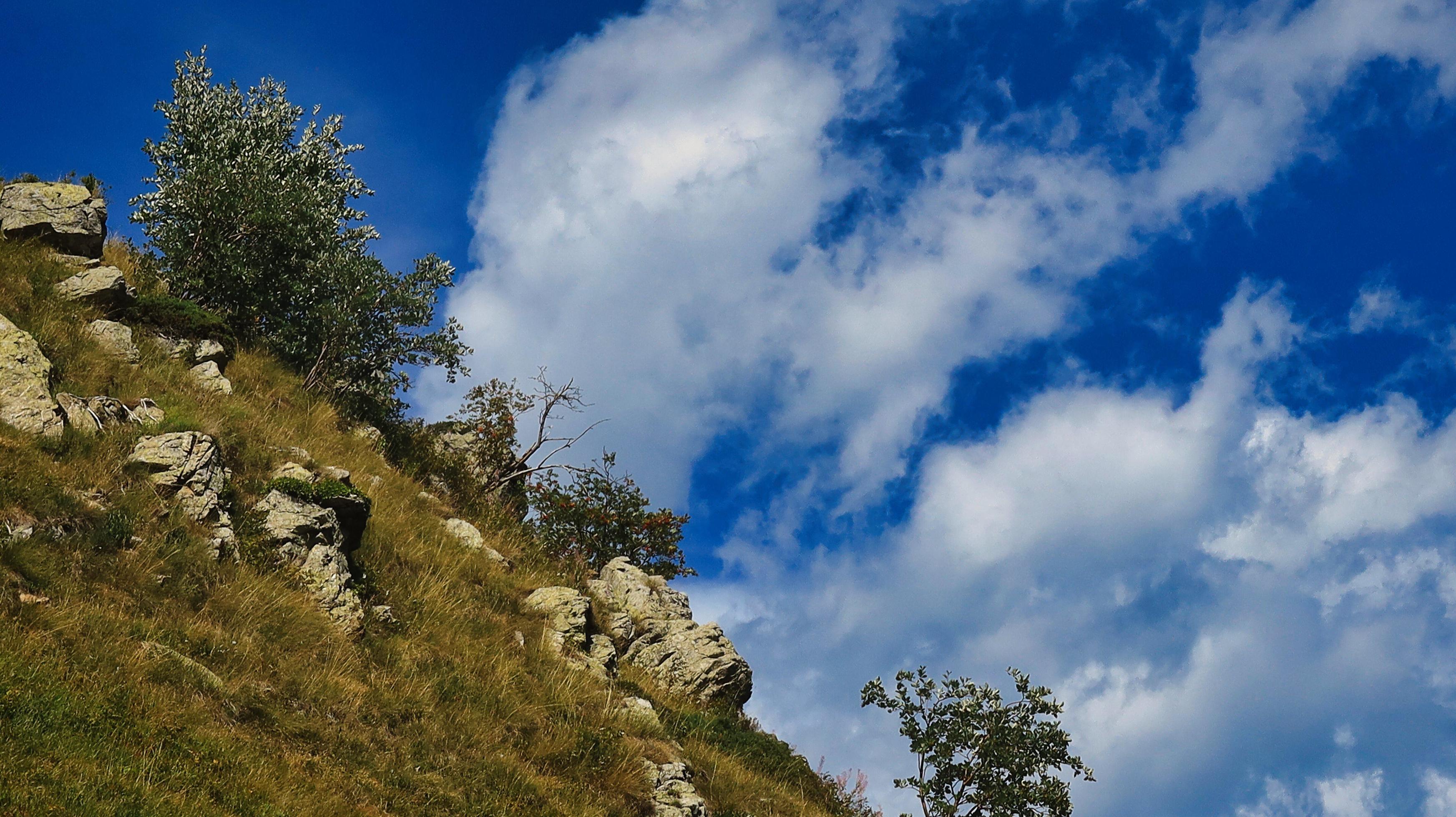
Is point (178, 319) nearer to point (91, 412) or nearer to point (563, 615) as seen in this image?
point (91, 412)

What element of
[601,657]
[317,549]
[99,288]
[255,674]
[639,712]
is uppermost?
[99,288]

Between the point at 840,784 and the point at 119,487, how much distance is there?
15303 millimetres

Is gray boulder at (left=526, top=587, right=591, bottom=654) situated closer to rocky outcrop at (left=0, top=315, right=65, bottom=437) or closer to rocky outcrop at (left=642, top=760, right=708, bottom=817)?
rocky outcrop at (left=642, top=760, right=708, bottom=817)

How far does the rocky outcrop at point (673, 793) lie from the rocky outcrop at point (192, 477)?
7.54 m

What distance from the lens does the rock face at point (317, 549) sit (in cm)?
1516

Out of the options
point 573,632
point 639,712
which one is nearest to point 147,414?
point 573,632

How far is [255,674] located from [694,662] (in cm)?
1107

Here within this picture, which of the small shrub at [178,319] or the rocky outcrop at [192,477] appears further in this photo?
the small shrub at [178,319]

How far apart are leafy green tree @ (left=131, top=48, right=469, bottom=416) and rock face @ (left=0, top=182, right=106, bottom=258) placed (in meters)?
1.88

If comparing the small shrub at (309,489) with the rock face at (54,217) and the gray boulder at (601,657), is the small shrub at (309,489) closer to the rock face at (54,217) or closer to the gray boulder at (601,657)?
the gray boulder at (601,657)

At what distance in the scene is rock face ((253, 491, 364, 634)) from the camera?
49.7 feet

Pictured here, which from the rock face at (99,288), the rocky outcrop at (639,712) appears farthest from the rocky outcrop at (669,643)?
the rock face at (99,288)

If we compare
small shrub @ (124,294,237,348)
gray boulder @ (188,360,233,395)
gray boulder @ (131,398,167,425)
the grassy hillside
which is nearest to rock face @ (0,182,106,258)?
the grassy hillside

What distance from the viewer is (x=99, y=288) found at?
21.2 metres
